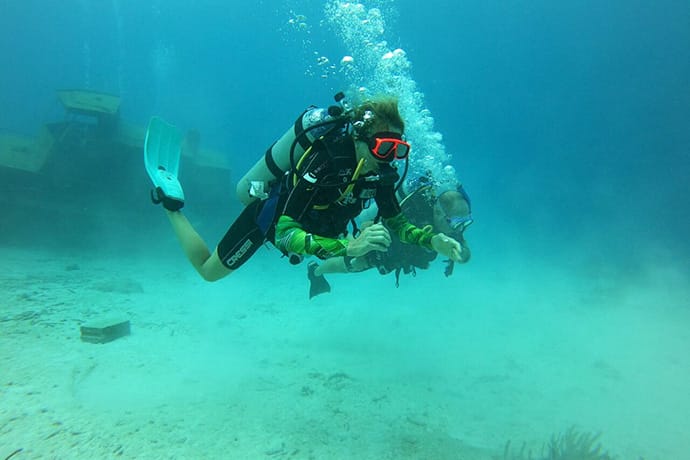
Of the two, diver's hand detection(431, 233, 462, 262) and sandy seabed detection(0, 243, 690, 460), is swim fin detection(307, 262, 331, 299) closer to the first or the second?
sandy seabed detection(0, 243, 690, 460)

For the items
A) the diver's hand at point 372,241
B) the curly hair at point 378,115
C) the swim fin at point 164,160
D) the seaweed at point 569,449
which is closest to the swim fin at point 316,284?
the swim fin at point 164,160

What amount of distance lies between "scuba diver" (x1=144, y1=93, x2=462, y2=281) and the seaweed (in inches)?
137

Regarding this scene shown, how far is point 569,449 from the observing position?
16.0ft

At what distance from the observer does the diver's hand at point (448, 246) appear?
297 cm

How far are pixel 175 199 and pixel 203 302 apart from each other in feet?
22.7

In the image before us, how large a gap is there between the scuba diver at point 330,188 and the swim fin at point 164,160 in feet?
3.58

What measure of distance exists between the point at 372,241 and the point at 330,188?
942mm

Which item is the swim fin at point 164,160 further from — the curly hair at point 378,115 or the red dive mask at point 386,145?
the red dive mask at point 386,145

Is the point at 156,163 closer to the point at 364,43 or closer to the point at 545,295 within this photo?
the point at 545,295

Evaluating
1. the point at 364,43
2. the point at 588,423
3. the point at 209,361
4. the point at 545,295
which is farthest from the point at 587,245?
the point at 209,361

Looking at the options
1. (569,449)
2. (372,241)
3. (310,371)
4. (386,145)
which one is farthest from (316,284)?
(372,241)

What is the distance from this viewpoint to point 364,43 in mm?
21891

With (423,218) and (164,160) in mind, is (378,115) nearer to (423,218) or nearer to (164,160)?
(423,218)

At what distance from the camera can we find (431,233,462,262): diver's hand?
9.74 feet
